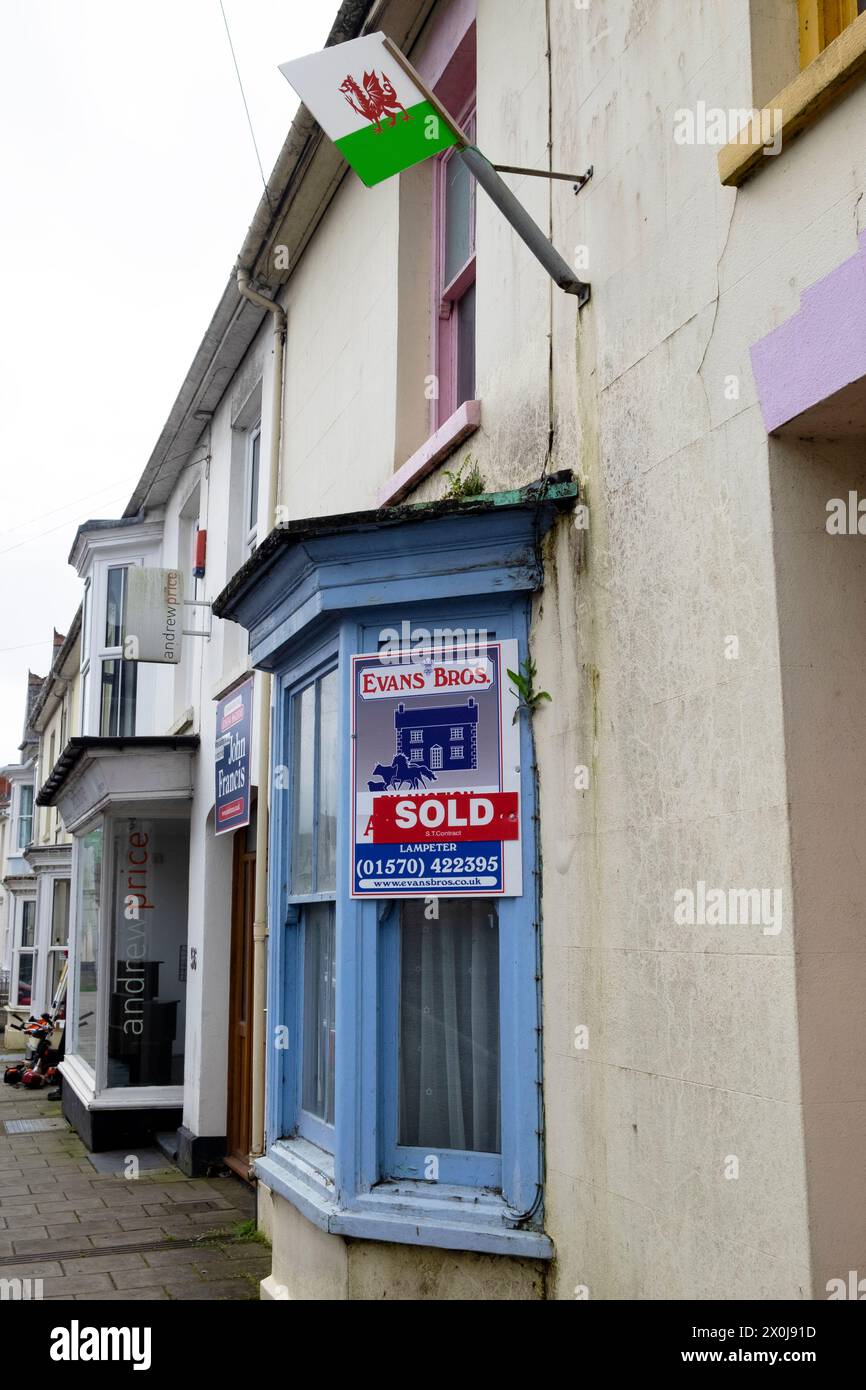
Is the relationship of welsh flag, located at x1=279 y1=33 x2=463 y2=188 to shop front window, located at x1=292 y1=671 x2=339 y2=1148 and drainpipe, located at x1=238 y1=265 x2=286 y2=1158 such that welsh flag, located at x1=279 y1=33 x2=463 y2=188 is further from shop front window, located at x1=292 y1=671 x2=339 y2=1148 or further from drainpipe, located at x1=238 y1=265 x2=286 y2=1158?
drainpipe, located at x1=238 y1=265 x2=286 y2=1158

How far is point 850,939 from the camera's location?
3297mm

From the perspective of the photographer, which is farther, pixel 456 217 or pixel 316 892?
pixel 456 217

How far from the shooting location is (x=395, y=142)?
4.77 m

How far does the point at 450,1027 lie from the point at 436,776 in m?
0.98

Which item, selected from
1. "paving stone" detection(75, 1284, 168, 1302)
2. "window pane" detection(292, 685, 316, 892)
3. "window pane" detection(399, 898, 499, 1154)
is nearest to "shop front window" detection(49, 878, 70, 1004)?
"paving stone" detection(75, 1284, 168, 1302)

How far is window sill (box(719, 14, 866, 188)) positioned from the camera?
3150mm

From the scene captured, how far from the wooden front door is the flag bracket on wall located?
648 cm

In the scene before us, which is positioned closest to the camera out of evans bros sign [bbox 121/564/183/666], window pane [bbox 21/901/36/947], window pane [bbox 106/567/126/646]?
evans bros sign [bbox 121/564/183/666]

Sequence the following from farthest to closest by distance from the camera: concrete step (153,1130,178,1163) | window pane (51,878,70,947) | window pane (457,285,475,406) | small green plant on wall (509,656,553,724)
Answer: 1. window pane (51,878,70,947)
2. concrete step (153,1130,178,1163)
3. window pane (457,285,475,406)
4. small green plant on wall (509,656,553,724)

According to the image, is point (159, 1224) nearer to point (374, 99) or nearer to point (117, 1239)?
point (117, 1239)

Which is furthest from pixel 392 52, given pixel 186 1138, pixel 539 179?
pixel 186 1138

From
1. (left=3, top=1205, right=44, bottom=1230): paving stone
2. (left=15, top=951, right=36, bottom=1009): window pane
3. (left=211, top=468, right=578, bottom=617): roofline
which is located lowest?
(left=3, top=1205, right=44, bottom=1230): paving stone

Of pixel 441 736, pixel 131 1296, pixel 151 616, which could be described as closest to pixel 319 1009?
pixel 441 736
